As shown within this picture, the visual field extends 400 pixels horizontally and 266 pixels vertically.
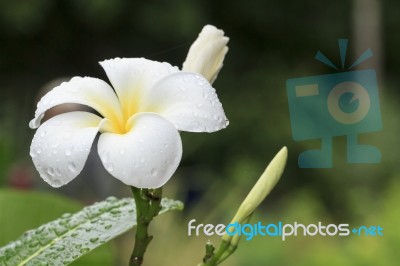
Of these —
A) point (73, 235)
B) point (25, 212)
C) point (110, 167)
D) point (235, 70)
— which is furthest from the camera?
point (235, 70)

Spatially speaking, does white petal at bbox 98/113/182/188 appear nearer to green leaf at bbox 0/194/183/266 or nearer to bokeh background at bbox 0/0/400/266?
green leaf at bbox 0/194/183/266

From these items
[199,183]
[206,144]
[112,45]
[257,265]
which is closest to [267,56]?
[206,144]

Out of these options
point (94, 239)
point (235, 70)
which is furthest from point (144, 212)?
point (235, 70)

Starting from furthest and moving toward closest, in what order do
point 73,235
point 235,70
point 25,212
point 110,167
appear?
point 235,70, point 25,212, point 73,235, point 110,167

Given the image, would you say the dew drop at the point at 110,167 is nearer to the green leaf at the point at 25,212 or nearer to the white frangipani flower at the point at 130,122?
the white frangipani flower at the point at 130,122

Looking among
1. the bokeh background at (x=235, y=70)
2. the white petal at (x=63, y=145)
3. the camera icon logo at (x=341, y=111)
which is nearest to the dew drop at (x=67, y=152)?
the white petal at (x=63, y=145)

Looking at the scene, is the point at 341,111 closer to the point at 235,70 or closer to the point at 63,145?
the point at 63,145

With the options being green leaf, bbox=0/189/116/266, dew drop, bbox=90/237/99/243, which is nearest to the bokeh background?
green leaf, bbox=0/189/116/266
